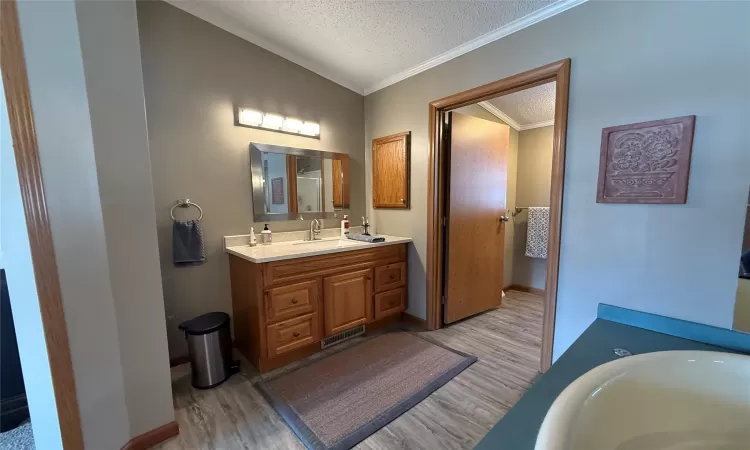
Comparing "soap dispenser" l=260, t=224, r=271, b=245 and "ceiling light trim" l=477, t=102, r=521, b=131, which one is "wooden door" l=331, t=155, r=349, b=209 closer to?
"soap dispenser" l=260, t=224, r=271, b=245

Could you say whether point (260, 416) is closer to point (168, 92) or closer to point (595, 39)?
point (168, 92)

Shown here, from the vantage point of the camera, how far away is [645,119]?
4.46 ft

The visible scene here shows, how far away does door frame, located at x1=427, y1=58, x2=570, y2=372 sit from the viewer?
5.34 ft

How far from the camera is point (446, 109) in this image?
7.66 feet

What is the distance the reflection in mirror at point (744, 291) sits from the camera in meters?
1.16

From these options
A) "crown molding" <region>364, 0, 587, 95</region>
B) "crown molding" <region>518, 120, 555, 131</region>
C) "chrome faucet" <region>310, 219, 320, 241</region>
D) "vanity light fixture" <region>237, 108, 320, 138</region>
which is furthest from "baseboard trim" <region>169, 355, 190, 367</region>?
"crown molding" <region>518, 120, 555, 131</region>

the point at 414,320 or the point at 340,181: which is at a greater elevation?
the point at 340,181

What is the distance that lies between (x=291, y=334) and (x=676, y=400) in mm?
1979

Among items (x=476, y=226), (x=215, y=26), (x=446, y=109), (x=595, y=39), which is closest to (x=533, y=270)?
(x=476, y=226)

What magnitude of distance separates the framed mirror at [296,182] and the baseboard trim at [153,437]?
1423 millimetres

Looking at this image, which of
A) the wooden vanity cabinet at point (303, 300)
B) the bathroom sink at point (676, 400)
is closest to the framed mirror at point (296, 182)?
the wooden vanity cabinet at point (303, 300)

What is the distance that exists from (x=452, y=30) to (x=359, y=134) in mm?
1310

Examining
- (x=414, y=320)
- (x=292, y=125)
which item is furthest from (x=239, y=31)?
(x=414, y=320)

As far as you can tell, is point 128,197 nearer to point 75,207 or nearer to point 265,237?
point 75,207
